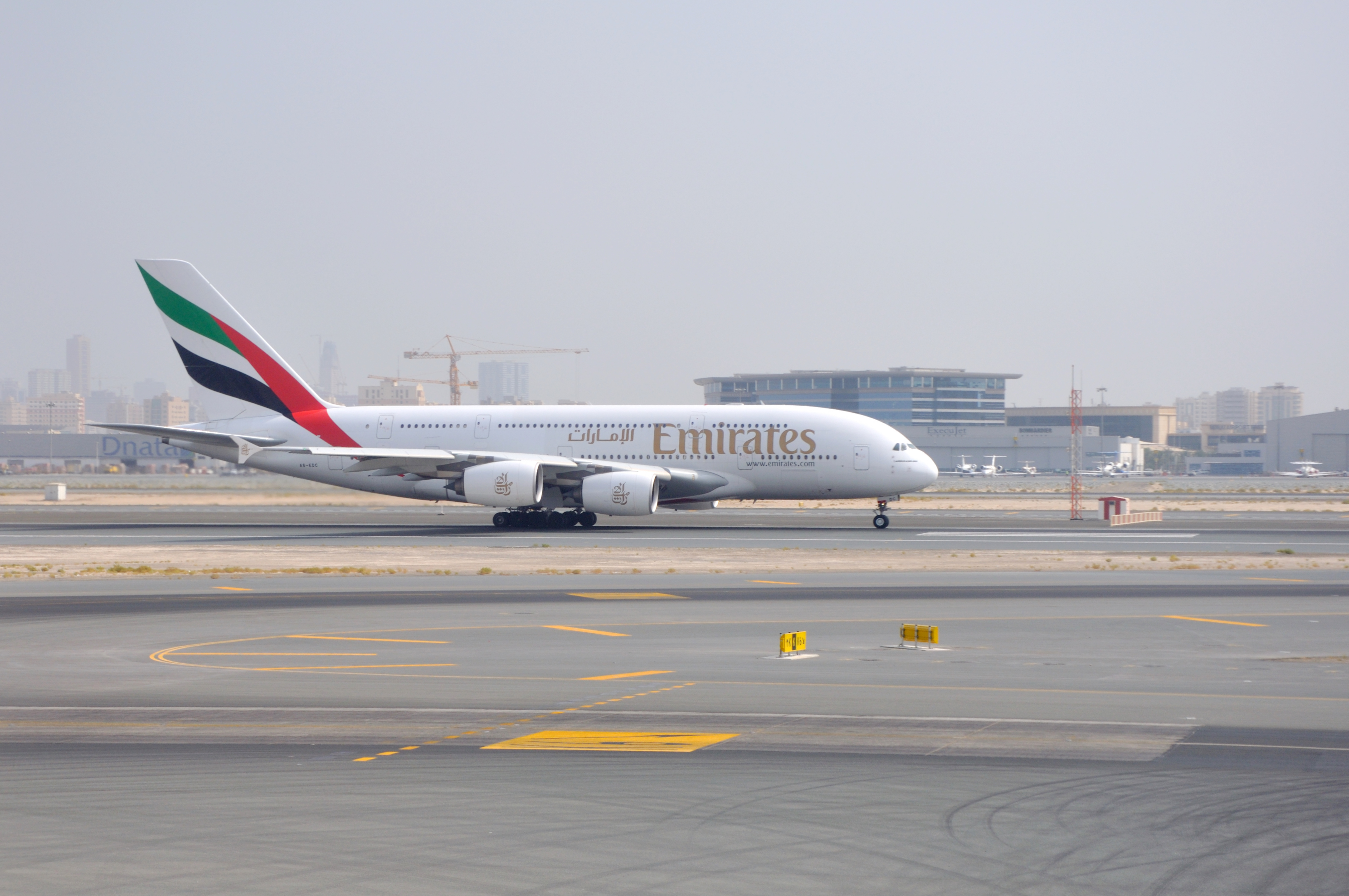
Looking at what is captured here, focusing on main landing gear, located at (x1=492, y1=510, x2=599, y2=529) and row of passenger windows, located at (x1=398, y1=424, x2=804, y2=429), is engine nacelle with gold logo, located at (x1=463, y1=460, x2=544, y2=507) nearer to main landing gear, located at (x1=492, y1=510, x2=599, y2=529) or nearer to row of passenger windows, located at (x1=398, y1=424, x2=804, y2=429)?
main landing gear, located at (x1=492, y1=510, x2=599, y2=529)

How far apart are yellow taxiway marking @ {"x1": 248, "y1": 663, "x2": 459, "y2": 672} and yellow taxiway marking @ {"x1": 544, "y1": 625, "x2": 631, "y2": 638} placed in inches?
144

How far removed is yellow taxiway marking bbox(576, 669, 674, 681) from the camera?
16391 millimetres

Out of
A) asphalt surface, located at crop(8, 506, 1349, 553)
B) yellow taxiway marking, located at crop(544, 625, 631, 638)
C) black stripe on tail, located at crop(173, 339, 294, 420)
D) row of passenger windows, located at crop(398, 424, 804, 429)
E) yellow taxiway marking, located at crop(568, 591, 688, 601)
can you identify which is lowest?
asphalt surface, located at crop(8, 506, 1349, 553)

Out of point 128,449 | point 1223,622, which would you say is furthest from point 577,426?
point 128,449

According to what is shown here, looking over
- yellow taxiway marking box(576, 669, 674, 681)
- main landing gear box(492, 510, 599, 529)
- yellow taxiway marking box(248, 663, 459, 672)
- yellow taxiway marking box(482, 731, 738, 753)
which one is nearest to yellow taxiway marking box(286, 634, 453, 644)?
yellow taxiway marking box(248, 663, 459, 672)

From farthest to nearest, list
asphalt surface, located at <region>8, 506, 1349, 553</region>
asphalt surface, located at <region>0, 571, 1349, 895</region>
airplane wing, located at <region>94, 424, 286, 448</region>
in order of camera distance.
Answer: airplane wing, located at <region>94, 424, 286, 448</region>
asphalt surface, located at <region>8, 506, 1349, 553</region>
asphalt surface, located at <region>0, 571, 1349, 895</region>

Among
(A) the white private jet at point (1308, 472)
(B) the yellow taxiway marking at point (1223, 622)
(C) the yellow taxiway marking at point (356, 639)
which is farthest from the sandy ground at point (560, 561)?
(A) the white private jet at point (1308, 472)

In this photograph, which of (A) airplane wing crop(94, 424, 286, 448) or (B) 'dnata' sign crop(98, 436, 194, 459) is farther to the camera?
(B) 'dnata' sign crop(98, 436, 194, 459)

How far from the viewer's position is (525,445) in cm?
5219

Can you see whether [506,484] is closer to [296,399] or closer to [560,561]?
[296,399]

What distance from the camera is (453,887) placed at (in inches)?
307

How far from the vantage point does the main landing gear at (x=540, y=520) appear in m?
50.6

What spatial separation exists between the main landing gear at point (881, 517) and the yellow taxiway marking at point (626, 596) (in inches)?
927

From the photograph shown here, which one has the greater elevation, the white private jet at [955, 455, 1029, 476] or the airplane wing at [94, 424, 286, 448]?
the airplane wing at [94, 424, 286, 448]
